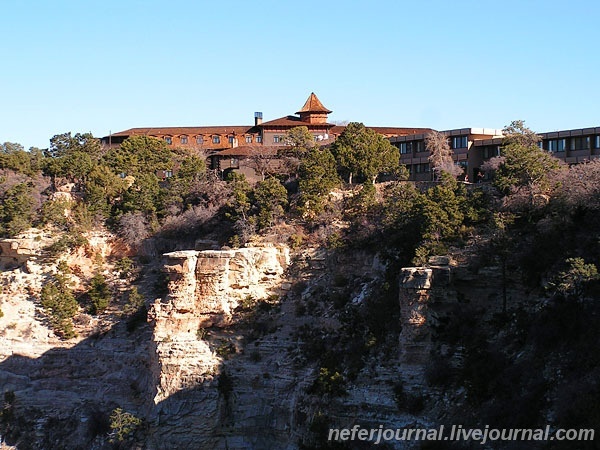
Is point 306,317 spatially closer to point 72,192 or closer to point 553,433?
point 553,433

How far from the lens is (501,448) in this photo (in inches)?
1254

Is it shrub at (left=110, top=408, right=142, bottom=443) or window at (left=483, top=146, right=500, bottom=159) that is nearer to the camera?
shrub at (left=110, top=408, right=142, bottom=443)

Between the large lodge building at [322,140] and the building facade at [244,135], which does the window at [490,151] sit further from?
the building facade at [244,135]

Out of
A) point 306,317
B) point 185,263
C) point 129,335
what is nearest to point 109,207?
point 129,335

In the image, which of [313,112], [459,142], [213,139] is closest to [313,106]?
[313,112]

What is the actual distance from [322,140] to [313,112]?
495 centimetres

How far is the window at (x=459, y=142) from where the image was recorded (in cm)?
5559

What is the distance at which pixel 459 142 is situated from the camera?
5597 cm

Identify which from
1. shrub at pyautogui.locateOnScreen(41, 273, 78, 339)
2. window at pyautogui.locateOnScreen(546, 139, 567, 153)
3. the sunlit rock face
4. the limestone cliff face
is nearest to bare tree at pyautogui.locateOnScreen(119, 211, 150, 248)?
shrub at pyautogui.locateOnScreen(41, 273, 78, 339)

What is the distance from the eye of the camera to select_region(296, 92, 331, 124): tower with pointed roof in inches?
2697

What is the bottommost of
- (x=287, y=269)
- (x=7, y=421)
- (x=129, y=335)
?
(x=7, y=421)

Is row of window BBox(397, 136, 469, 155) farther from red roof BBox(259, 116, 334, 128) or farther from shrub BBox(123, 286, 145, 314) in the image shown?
shrub BBox(123, 286, 145, 314)

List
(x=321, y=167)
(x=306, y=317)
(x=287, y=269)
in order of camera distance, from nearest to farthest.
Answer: (x=306, y=317)
(x=287, y=269)
(x=321, y=167)

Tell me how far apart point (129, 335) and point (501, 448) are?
23.1 m
